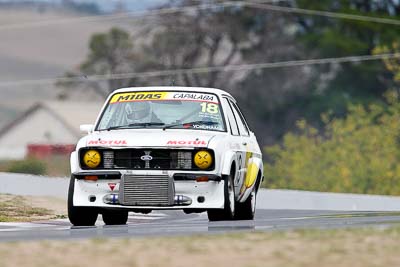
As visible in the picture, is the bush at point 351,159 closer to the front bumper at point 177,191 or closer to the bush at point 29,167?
the bush at point 29,167

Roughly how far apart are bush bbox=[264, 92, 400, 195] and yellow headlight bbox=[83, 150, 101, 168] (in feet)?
105

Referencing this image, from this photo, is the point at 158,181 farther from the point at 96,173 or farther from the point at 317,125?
the point at 317,125

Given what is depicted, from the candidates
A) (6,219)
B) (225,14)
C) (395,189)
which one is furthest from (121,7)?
(6,219)

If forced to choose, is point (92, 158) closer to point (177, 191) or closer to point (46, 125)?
point (177, 191)

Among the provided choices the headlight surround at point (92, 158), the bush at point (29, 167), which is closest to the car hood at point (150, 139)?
the headlight surround at point (92, 158)

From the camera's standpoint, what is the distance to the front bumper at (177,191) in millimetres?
17844

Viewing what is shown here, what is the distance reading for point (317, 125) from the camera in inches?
3305

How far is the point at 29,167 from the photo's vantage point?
32969mm

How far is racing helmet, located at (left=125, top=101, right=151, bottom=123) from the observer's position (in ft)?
62.5

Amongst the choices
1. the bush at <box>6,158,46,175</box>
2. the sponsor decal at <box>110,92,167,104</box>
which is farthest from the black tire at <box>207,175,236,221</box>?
the bush at <box>6,158,46,175</box>

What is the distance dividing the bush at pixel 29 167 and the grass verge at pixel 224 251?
16.0 m

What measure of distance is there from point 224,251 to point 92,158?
17.9 feet

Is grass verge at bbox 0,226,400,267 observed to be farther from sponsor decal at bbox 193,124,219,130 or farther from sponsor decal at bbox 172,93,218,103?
sponsor decal at bbox 172,93,218,103

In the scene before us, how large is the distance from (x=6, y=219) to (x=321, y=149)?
123 ft
